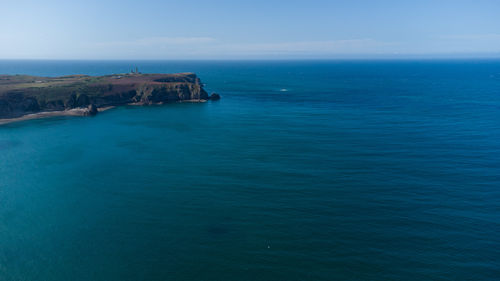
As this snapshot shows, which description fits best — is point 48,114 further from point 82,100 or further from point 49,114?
point 82,100

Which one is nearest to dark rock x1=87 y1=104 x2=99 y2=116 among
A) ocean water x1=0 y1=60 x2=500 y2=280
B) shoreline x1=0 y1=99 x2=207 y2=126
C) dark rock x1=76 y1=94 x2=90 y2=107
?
shoreline x1=0 y1=99 x2=207 y2=126

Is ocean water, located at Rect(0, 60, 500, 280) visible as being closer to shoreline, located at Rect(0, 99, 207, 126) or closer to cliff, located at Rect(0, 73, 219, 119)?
shoreline, located at Rect(0, 99, 207, 126)

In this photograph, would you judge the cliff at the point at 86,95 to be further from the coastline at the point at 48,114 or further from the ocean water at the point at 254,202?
the ocean water at the point at 254,202

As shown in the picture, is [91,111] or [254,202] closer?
[254,202]

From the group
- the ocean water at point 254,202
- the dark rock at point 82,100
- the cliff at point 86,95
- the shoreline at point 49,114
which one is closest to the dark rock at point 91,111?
the cliff at point 86,95

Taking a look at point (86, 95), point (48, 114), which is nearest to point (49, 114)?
point (48, 114)
